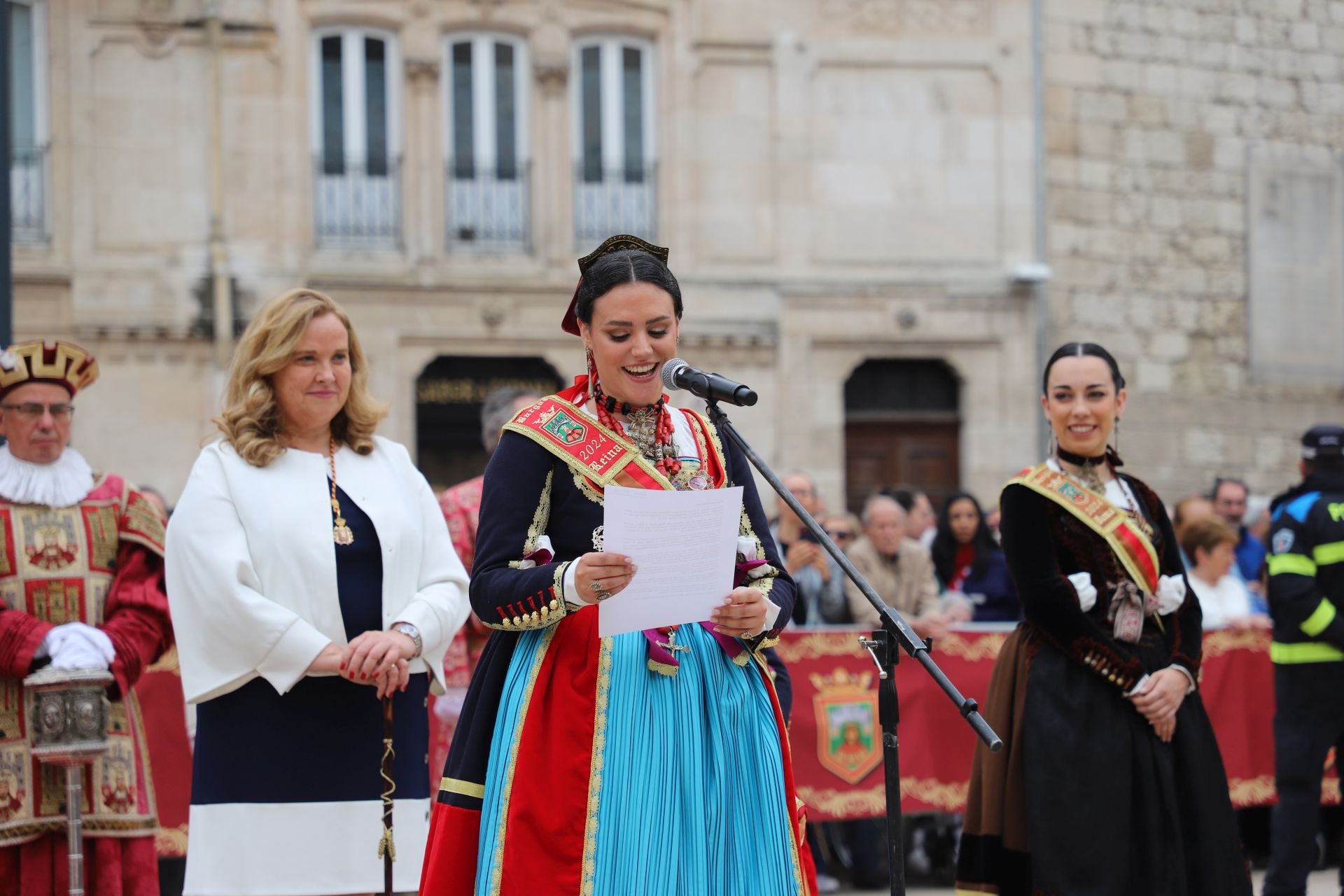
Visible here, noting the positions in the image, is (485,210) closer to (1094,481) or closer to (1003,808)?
(1094,481)

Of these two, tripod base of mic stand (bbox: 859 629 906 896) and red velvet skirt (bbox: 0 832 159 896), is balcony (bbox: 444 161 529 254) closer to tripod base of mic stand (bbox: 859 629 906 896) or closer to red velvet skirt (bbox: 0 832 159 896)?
red velvet skirt (bbox: 0 832 159 896)

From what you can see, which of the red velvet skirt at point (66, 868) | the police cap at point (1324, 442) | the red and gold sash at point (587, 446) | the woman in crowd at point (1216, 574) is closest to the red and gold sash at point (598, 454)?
the red and gold sash at point (587, 446)

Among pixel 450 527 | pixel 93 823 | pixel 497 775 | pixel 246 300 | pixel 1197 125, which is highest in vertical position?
pixel 1197 125

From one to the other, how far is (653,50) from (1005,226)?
4.09 meters

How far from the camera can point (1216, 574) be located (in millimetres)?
9070

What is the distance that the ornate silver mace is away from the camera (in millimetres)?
4852

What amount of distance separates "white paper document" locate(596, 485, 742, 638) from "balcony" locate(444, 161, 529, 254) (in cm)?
A: 1348

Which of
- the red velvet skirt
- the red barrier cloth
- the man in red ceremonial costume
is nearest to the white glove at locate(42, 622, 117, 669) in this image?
the man in red ceremonial costume

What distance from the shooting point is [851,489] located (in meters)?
17.3

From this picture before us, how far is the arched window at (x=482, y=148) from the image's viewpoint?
1662 centimetres

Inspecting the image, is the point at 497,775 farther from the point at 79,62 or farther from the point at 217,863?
the point at 79,62

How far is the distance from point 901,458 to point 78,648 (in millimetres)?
13170

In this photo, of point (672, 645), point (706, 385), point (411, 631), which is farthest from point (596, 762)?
point (411, 631)

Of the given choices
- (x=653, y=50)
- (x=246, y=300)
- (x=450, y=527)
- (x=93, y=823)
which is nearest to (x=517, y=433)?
(x=93, y=823)
